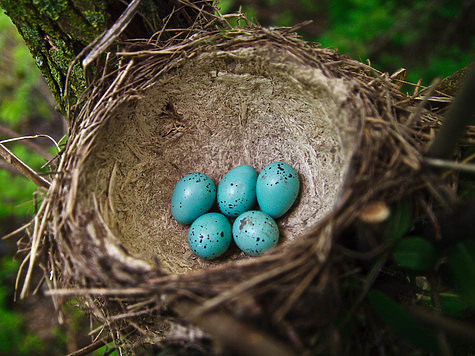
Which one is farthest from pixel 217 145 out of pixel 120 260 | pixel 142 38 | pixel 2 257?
pixel 2 257

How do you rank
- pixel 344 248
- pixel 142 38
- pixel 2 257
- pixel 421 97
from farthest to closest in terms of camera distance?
pixel 2 257 → pixel 142 38 → pixel 421 97 → pixel 344 248

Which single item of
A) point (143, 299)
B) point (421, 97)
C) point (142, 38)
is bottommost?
point (143, 299)

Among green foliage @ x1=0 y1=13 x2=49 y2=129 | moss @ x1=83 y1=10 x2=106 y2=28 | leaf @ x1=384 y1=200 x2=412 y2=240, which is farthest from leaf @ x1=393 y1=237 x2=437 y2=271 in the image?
green foliage @ x1=0 y1=13 x2=49 y2=129

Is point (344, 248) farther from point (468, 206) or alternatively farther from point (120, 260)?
point (120, 260)

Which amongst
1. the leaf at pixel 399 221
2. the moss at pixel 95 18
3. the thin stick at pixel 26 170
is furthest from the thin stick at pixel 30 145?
the leaf at pixel 399 221

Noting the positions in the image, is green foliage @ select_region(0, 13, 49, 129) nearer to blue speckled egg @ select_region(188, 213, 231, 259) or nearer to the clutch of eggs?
the clutch of eggs
